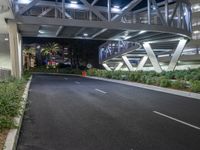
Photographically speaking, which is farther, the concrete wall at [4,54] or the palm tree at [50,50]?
the palm tree at [50,50]

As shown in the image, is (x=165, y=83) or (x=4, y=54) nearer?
(x=165, y=83)

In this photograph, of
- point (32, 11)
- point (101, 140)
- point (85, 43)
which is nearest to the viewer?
point (101, 140)

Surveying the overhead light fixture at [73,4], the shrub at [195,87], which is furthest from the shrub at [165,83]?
the overhead light fixture at [73,4]

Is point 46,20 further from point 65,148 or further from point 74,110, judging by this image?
point 65,148

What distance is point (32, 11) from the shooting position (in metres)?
29.7

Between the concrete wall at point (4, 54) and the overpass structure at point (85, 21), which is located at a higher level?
the overpass structure at point (85, 21)

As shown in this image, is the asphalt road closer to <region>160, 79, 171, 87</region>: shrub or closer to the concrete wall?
<region>160, 79, 171, 87</region>: shrub

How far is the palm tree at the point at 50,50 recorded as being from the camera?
11103 cm

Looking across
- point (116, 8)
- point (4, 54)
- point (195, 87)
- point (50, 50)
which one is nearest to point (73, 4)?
point (116, 8)

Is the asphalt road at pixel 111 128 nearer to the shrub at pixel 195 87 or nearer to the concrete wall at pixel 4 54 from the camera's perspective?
the shrub at pixel 195 87

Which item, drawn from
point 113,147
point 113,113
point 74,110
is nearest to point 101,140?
point 113,147

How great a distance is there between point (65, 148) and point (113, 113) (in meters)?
4.75

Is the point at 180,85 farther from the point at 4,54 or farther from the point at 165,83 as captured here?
the point at 4,54

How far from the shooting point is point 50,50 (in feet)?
366
